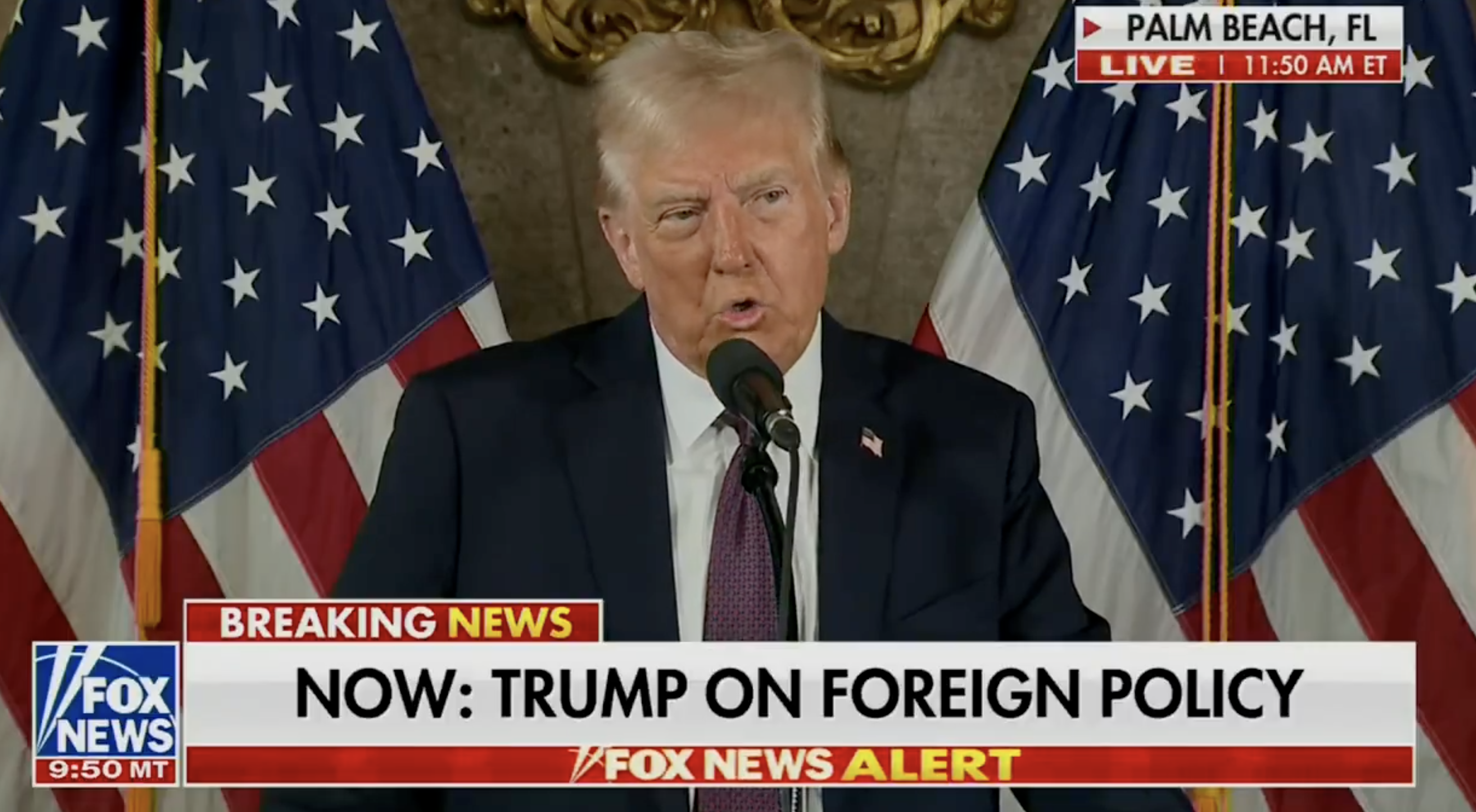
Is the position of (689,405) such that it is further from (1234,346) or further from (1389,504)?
(1389,504)

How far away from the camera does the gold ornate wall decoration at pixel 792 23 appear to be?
3232 millimetres

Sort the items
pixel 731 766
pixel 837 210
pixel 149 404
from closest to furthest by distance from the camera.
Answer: pixel 731 766, pixel 837 210, pixel 149 404

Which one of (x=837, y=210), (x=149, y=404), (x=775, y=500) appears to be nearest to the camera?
(x=775, y=500)

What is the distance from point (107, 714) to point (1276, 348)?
1.88 metres

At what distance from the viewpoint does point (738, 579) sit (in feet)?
9.08

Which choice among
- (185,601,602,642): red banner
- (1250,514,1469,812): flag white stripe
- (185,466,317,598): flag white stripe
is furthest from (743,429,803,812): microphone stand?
(1250,514,1469,812): flag white stripe

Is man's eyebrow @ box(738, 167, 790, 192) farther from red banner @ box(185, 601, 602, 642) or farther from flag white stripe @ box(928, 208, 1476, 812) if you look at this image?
red banner @ box(185, 601, 602, 642)

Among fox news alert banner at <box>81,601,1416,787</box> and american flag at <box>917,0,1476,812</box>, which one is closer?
fox news alert banner at <box>81,601,1416,787</box>

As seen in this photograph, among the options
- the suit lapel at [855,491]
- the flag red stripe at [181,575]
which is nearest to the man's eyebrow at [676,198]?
the suit lapel at [855,491]

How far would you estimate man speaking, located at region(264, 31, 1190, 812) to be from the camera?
2.79 meters

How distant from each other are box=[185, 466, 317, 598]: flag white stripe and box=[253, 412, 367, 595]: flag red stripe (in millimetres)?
13

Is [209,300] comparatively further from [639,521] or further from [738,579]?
[738,579]

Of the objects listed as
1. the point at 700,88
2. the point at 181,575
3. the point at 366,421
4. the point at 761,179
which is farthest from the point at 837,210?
the point at 181,575

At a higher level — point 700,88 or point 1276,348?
point 700,88
